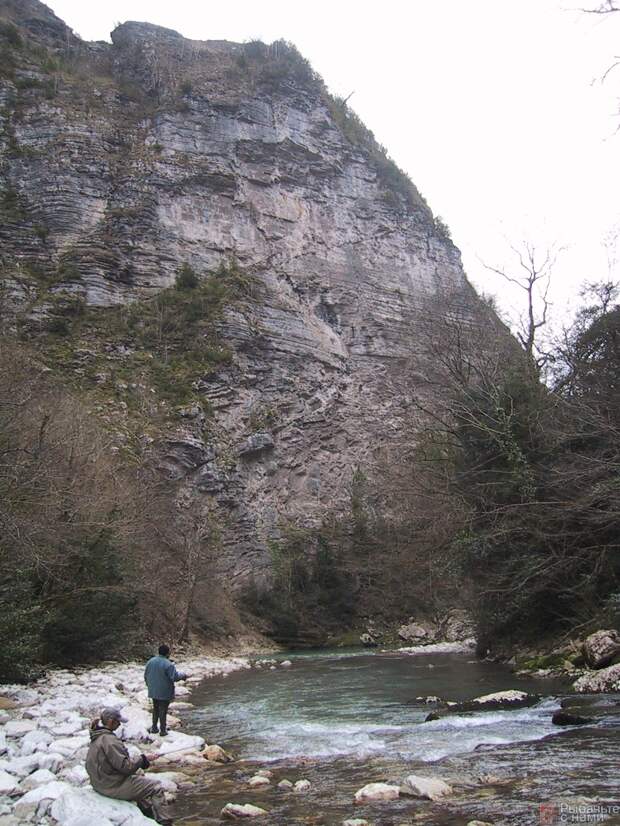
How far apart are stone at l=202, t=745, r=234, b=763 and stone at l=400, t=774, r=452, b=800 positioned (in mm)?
2692

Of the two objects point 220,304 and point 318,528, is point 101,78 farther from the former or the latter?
point 318,528

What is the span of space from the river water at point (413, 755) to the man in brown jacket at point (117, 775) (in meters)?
0.51

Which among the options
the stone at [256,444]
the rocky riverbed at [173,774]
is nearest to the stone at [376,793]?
the rocky riverbed at [173,774]

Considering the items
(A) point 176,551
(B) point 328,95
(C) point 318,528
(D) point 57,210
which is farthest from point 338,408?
(B) point 328,95

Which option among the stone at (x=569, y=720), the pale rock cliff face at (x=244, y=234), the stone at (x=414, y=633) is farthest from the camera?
the pale rock cliff face at (x=244, y=234)

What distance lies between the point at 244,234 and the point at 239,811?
52.2 metres

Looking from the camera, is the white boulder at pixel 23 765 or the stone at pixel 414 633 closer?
the white boulder at pixel 23 765

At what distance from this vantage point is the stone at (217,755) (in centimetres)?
788

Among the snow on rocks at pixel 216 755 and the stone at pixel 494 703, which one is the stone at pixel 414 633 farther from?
the snow on rocks at pixel 216 755

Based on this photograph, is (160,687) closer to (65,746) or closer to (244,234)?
(65,746)

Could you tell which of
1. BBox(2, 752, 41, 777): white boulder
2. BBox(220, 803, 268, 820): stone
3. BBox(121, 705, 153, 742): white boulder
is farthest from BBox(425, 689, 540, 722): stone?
BBox(2, 752, 41, 777): white boulder

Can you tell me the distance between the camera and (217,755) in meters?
7.96

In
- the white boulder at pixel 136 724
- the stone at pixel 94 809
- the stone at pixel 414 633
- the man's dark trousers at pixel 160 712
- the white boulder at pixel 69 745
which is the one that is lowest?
the stone at pixel 414 633

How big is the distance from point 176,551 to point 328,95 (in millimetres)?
55211
